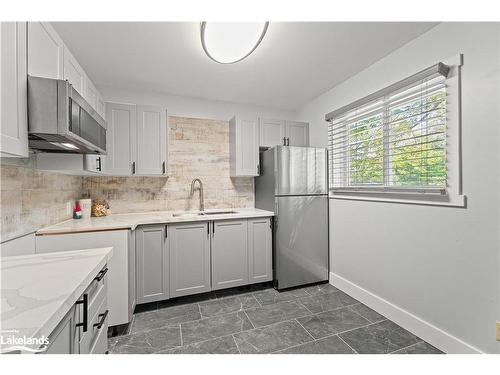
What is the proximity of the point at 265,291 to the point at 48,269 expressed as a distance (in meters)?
2.23

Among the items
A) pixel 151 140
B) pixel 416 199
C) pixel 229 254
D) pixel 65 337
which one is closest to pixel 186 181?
pixel 151 140

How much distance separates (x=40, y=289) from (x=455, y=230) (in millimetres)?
2405

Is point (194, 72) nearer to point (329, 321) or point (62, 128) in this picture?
point (62, 128)

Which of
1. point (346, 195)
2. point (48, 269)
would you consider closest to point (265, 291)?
point (346, 195)

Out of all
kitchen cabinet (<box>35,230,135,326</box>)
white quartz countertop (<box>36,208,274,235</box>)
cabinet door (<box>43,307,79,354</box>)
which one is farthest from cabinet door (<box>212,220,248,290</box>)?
cabinet door (<box>43,307,79,354</box>)

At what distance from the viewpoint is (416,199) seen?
6.24 ft

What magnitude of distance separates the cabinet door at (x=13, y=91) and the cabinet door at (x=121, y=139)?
1.41m

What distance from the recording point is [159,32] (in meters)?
1.81

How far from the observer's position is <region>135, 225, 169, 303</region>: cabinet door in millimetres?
2307

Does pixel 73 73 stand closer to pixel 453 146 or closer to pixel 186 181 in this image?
pixel 186 181

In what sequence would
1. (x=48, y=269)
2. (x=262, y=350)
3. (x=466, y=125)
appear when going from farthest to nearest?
1. (x=262, y=350)
2. (x=466, y=125)
3. (x=48, y=269)

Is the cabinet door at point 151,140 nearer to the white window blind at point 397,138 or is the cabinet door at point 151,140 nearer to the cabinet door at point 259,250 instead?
the cabinet door at point 259,250

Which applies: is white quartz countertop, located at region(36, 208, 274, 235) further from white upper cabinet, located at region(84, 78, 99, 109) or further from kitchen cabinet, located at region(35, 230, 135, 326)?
white upper cabinet, located at region(84, 78, 99, 109)

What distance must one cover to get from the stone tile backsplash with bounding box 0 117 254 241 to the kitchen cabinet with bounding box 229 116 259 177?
303mm
